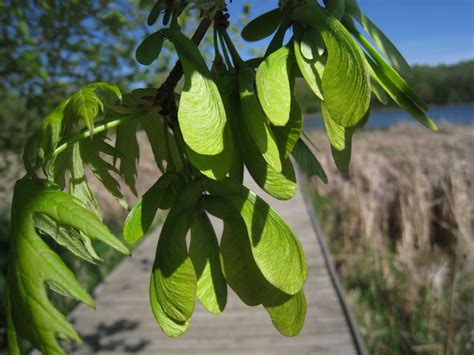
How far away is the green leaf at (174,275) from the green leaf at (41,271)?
9 cm

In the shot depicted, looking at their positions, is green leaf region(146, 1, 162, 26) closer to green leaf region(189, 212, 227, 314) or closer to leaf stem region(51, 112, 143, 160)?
leaf stem region(51, 112, 143, 160)

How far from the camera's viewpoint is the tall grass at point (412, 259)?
9.13ft

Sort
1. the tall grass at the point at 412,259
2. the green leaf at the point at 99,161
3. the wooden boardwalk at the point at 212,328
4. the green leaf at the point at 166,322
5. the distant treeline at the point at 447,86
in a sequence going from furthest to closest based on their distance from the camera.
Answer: the distant treeline at the point at 447,86 < the wooden boardwalk at the point at 212,328 < the tall grass at the point at 412,259 < the green leaf at the point at 99,161 < the green leaf at the point at 166,322

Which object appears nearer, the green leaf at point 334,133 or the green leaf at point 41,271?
the green leaf at point 41,271

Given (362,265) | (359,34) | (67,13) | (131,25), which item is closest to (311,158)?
(359,34)

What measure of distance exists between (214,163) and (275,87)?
0.11 meters

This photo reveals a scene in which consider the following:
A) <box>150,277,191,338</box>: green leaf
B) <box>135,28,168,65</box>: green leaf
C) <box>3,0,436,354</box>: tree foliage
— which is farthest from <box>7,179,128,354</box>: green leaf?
<box>135,28,168,65</box>: green leaf

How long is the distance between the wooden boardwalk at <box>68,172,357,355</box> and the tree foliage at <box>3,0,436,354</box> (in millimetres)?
2661

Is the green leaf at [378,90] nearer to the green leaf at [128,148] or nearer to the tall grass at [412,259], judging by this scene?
the green leaf at [128,148]

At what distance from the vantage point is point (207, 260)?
533 millimetres

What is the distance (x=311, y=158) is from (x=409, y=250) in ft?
9.95

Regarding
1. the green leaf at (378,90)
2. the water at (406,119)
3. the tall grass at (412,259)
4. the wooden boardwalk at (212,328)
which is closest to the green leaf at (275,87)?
the green leaf at (378,90)

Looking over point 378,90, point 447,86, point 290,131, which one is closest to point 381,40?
point 378,90

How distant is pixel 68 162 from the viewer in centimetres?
55
